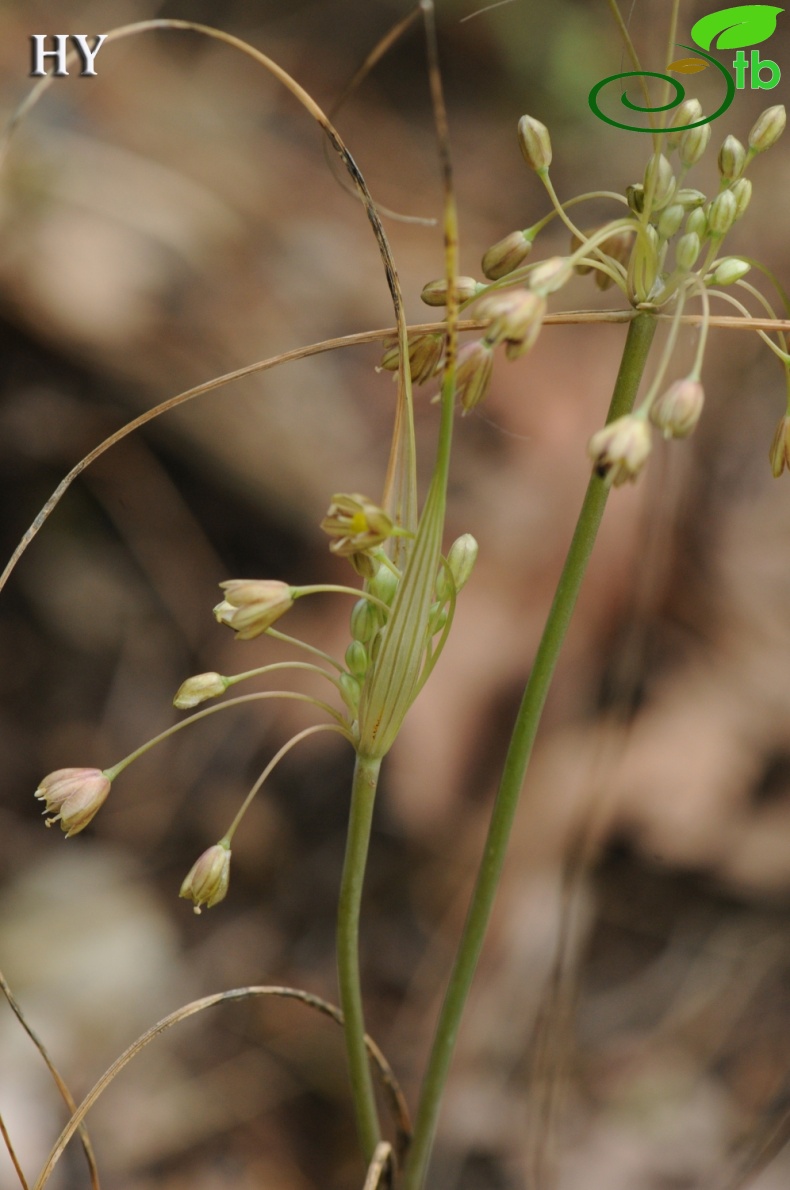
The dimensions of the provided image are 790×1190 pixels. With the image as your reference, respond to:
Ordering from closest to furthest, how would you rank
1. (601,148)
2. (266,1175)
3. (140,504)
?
(266,1175) < (140,504) < (601,148)

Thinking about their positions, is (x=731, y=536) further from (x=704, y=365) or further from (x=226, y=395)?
(x=226, y=395)

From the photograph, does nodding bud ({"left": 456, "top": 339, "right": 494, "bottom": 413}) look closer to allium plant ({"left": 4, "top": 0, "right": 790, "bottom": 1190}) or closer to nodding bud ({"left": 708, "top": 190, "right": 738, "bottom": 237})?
allium plant ({"left": 4, "top": 0, "right": 790, "bottom": 1190})

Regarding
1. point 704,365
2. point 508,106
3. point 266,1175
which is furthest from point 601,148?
point 266,1175

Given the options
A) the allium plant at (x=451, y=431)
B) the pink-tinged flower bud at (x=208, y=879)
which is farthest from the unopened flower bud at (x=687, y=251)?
the pink-tinged flower bud at (x=208, y=879)

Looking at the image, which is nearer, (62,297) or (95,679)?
(62,297)

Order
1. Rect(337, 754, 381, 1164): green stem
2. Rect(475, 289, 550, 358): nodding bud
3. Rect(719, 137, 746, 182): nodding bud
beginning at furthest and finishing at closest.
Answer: Rect(337, 754, 381, 1164): green stem < Rect(719, 137, 746, 182): nodding bud < Rect(475, 289, 550, 358): nodding bud

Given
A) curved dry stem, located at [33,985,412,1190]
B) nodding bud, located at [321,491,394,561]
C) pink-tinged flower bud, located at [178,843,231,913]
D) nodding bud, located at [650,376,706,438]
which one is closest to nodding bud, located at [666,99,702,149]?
nodding bud, located at [650,376,706,438]
